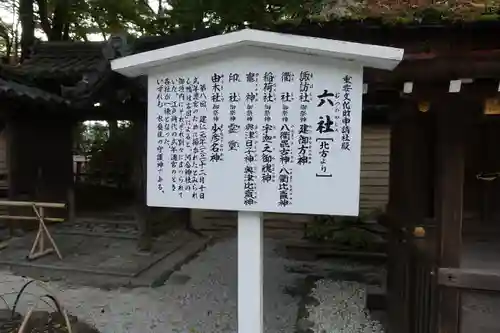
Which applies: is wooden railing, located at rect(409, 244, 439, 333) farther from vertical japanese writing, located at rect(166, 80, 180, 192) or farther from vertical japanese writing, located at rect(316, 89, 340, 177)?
vertical japanese writing, located at rect(166, 80, 180, 192)

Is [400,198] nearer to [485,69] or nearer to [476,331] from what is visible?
[476,331]

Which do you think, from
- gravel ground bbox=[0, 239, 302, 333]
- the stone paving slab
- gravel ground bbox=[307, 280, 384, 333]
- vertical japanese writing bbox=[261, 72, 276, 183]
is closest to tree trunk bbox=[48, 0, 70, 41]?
the stone paving slab

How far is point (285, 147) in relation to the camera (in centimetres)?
304

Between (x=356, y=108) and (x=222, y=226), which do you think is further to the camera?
(x=222, y=226)

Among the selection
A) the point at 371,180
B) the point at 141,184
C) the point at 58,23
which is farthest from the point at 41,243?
the point at 58,23

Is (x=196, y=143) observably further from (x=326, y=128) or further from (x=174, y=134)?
(x=326, y=128)

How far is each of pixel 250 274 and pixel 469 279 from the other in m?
1.40

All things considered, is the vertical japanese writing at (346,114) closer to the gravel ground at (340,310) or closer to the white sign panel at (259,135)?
the white sign panel at (259,135)

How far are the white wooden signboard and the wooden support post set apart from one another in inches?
24.8

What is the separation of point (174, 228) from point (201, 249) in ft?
4.77

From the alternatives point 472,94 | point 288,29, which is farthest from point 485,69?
point 288,29

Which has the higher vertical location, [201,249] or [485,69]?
[485,69]

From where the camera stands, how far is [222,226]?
10.6 meters

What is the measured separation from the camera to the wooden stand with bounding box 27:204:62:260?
24.5ft
